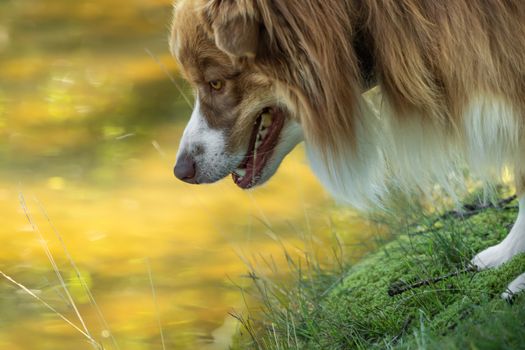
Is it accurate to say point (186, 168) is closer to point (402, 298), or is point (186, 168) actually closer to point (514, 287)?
point (402, 298)

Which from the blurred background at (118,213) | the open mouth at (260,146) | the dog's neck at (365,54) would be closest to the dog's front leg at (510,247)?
the dog's neck at (365,54)

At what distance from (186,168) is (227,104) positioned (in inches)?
12.8

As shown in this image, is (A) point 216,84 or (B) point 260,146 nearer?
(A) point 216,84

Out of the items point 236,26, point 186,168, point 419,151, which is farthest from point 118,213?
point 236,26

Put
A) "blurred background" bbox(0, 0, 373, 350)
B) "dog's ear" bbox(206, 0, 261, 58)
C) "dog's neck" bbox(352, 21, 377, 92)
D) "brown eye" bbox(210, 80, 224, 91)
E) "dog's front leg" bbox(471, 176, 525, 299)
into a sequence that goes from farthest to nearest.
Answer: "blurred background" bbox(0, 0, 373, 350)
"dog's front leg" bbox(471, 176, 525, 299)
"brown eye" bbox(210, 80, 224, 91)
"dog's neck" bbox(352, 21, 377, 92)
"dog's ear" bbox(206, 0, 261, 58)

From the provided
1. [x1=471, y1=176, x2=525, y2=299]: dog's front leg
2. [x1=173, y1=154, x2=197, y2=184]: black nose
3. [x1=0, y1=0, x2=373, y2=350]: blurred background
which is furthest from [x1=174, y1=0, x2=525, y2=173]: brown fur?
[x1=0, y1=0, x2=373, y2=350]: blurred background

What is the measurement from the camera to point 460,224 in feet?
14.0

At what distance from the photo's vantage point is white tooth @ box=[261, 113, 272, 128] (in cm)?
333

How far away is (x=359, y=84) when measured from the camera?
10.4 ft

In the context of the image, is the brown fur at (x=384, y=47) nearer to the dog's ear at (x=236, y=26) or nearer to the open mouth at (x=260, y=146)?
the dog's ear at (x=236, y=26)

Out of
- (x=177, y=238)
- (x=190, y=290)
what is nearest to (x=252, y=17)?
(x=190, y=290)

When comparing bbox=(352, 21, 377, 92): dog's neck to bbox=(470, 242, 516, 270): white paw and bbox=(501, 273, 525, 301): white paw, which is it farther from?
bbox=(470, 242, 516, 270): white paw

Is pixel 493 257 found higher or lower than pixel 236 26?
lower

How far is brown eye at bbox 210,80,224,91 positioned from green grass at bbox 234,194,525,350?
95 centimetres
